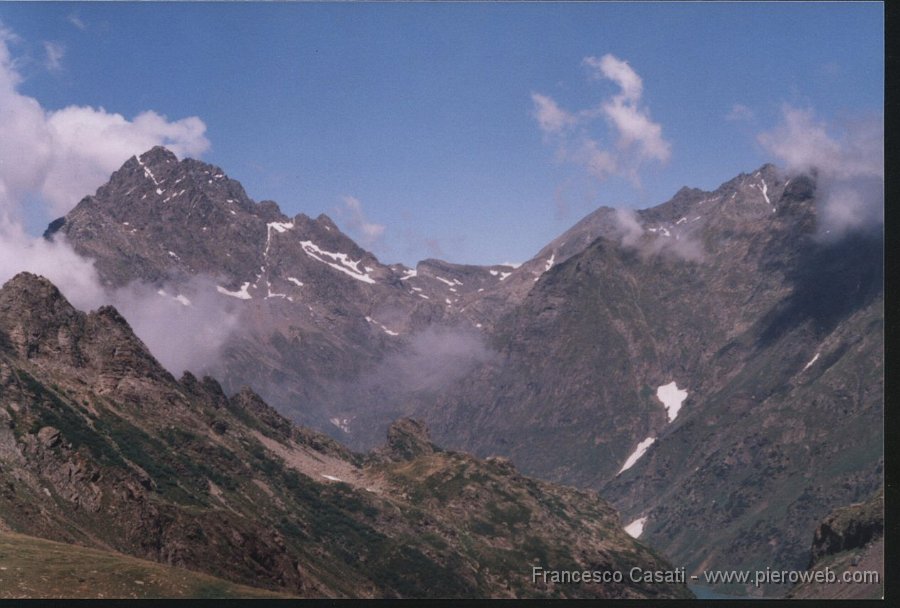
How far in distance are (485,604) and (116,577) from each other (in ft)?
201

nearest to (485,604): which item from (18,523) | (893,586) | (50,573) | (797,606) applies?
(797,606)

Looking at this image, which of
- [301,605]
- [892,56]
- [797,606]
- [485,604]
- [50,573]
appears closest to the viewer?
[892,56]

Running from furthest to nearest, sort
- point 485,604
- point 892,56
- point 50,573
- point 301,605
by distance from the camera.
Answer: point 50,573
point 485,604
point 301,605
point 892,56

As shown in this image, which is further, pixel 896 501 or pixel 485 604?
pixel 485 604

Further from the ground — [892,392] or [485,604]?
[892,392]

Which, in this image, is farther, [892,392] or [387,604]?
[387,604]

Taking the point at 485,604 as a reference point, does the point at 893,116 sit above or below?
above

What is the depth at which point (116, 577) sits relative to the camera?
133375mm

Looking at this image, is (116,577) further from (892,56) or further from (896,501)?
(892,56)

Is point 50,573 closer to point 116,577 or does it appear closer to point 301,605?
point 116,577

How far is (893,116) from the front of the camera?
2500 inches

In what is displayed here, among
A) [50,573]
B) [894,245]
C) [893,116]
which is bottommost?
[50,573]

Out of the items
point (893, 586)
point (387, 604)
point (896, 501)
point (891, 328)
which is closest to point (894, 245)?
point (891, 328)

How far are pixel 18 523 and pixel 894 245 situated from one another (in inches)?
6575
